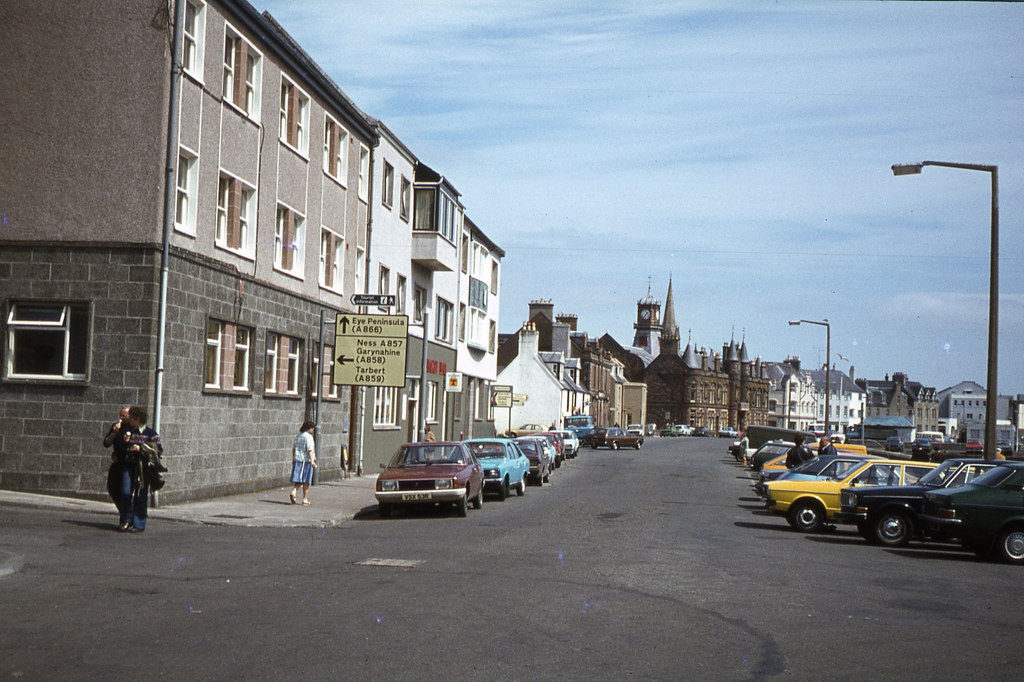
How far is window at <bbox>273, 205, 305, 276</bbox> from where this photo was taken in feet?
88.5

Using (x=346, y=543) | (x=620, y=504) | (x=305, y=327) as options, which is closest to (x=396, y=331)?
(x=305, y=327)

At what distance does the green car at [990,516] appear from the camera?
16.8m

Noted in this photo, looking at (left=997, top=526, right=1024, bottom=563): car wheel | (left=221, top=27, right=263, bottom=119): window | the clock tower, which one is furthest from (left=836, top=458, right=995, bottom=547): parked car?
the clock tower

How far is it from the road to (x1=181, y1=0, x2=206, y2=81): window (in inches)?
351

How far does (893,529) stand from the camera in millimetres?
19000

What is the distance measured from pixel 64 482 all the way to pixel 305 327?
9.83 metres

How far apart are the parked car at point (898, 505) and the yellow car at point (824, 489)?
1349 millimetres

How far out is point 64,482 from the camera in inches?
781

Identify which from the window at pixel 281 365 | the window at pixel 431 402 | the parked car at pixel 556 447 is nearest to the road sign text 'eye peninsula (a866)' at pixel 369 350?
the window at pixel 281 365

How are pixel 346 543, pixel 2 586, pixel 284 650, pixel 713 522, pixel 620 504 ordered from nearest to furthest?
1. pixel 284 650
2. pixel 2 586
3. pixel 346 543
4. pixel 713 522
5. pixel 620 504

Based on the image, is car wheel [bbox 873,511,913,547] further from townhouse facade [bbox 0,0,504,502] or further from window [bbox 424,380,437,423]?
window [bbox 424,380,437,423]

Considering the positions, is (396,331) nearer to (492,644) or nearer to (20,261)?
(20,261)

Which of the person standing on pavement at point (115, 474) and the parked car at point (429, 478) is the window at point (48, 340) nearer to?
the person standing on pavement at point (115, 474)

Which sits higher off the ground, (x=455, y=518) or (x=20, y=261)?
(x=20, y=261)
